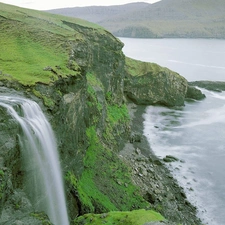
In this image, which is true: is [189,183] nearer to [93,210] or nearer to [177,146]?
[177,146]

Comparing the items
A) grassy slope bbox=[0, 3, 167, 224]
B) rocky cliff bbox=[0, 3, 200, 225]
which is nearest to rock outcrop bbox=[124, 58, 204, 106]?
rocky cliff bbox=[0, 3, 200, 225]

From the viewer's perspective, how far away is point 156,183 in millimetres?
25578

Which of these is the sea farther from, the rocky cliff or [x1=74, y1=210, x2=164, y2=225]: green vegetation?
[x1=74, y1=210, x2=164, y2=225]: green vegetation

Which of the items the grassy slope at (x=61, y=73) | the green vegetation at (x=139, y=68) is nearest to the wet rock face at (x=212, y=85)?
the green vegetation at (x=139, y=68)

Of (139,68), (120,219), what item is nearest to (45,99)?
(120,219)

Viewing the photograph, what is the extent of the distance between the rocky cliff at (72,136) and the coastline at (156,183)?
88 millimetres

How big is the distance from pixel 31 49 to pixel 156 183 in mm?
14231

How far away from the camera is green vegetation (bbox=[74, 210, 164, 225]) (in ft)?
45.8

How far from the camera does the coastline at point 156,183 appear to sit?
73.3 ft

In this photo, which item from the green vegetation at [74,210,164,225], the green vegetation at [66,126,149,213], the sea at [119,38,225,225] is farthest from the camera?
the sea at [119,38,225,225]

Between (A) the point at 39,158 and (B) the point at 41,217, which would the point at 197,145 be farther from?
(B) the point at 41,217

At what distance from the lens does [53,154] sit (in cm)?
1419

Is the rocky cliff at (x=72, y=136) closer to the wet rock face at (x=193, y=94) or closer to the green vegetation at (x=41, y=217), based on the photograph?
the green vegetation at (x=41, y=217)

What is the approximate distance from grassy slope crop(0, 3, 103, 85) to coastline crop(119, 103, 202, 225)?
10688 mm
